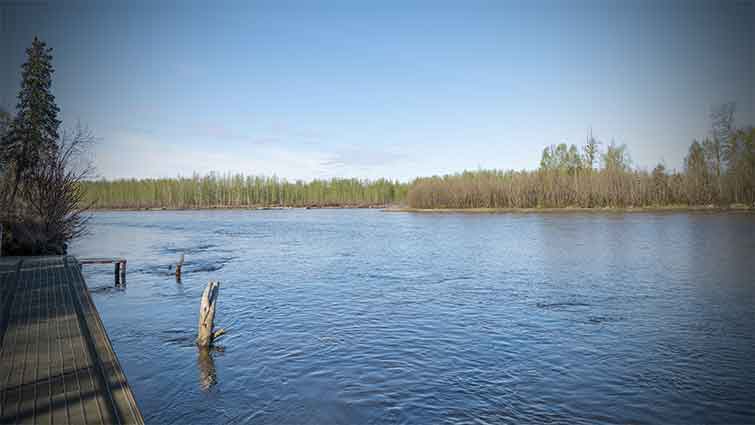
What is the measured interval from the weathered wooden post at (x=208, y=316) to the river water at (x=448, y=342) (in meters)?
0.32

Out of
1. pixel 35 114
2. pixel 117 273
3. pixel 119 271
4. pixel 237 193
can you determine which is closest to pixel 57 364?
pixel 117 273

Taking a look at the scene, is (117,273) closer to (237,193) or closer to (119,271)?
(119,271)

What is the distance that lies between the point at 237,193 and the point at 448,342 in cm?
15383

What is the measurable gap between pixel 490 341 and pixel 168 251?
27.5m

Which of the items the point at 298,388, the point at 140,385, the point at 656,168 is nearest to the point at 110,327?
the point at 140,385

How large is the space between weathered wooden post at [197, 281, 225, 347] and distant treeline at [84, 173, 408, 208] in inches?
5789

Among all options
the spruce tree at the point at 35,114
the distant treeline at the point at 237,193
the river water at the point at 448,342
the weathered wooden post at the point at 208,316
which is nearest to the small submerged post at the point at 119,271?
the river water at the point at 448,342

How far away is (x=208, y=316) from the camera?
10.4m

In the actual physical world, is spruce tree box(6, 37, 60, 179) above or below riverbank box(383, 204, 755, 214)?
above

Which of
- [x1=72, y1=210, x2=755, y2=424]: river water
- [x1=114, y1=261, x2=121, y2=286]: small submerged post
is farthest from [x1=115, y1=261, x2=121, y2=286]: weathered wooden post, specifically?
[x1=72, y1=210, x2=755, y2=424]: river water

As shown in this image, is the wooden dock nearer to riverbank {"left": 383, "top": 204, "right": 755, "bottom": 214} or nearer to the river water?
the river water

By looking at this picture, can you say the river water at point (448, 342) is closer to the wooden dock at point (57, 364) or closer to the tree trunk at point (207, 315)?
the tree trunk at point (207, 315)

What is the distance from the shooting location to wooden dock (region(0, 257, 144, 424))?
4.79m

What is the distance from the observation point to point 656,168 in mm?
79938
